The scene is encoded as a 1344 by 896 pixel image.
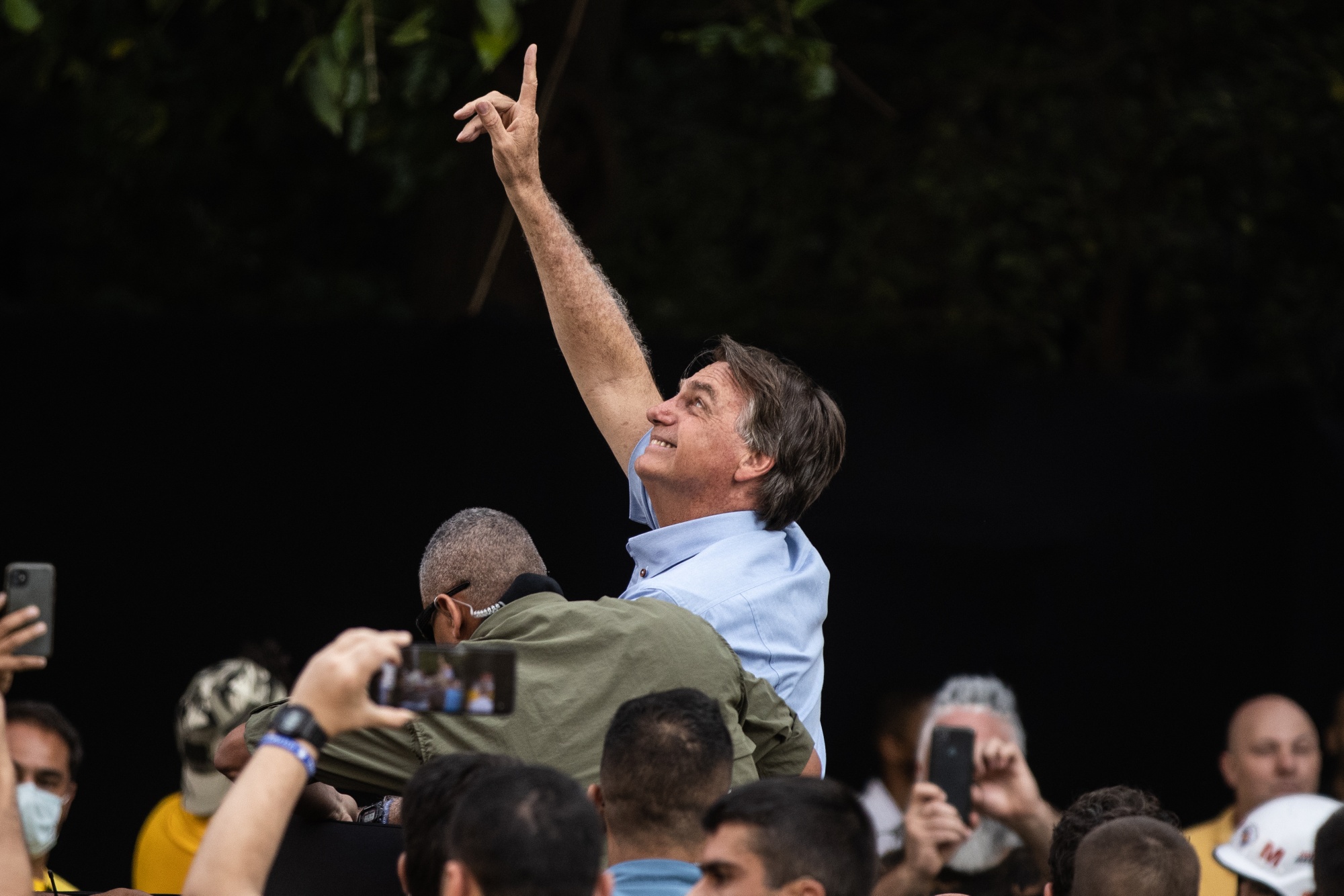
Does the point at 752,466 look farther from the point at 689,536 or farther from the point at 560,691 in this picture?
the point at 560,691

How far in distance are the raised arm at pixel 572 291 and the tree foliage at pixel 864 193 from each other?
214 centimetres

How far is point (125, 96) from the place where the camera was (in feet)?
15.5

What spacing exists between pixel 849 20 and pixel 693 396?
3559mm

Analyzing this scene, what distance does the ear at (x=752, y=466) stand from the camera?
119 inches

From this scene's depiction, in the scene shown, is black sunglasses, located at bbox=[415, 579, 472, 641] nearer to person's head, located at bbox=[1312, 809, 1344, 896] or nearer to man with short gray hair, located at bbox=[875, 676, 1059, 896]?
man with short gray hair, located at bbox=[875, 676, 1059, 896]

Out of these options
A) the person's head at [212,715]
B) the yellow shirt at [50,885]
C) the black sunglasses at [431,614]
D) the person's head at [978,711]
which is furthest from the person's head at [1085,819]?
the person's head at [212,715]

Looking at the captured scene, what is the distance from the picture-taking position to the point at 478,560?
284 cm

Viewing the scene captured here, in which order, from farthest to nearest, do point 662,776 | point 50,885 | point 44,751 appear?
point 44,751 → point 50,885 → point 662,776

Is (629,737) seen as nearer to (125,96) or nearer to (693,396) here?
(693,396)

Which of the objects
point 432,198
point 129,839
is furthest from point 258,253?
point 129,839

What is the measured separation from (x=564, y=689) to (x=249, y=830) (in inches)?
27.6

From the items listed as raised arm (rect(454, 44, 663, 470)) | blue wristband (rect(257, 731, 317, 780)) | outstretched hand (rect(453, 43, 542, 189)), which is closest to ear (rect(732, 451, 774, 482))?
raised arm (rect(454, 44, 663, 470))

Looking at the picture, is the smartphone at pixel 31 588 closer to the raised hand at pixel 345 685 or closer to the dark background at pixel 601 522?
the raised hand at pixel 345 685

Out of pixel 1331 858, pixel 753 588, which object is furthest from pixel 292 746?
pixel 1331 858
